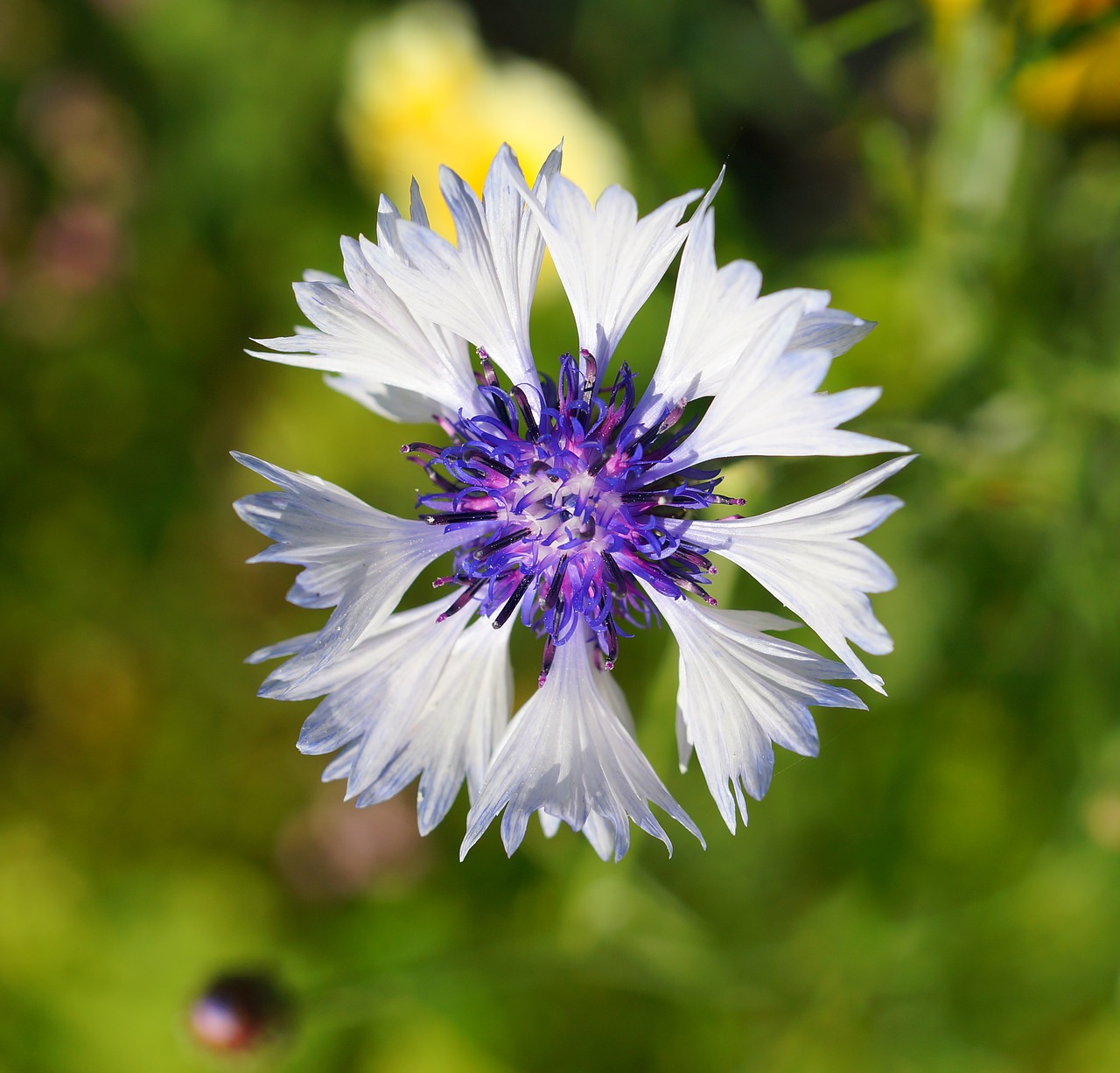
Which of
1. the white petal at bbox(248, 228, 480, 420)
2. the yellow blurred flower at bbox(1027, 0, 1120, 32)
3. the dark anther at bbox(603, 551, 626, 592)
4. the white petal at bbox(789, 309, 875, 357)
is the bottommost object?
the dark anther at bbox(603, 551, 626, 592)

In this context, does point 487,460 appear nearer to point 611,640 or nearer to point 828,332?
point 611,640

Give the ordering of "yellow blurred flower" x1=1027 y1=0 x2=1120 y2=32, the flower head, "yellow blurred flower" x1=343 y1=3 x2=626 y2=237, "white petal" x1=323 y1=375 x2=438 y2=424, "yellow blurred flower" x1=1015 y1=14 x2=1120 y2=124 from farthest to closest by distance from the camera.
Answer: "yellow blurred flower" x1=343 y1=3 x2=626 y2=237
"yellow blurred flower" x1=1015 y1=14 x2=1120 y2=124
"yellow blurred flower" x1=1027 y1=0 x2=1120 y2=32
"white petal" x1=323 y1=375 x2=438 y2=424
the flower head

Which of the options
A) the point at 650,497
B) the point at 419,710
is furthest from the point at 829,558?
the point at 419,710

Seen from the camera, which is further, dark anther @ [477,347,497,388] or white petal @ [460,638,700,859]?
dark anther @ [477,347,497,388]

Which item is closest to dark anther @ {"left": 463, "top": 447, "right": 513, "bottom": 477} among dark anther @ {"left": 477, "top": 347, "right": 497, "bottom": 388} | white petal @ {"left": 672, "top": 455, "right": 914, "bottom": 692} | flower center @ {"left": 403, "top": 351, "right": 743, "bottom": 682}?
flower center @ {"left": 403, "top": 351, "right": 743, "bottom": 682}

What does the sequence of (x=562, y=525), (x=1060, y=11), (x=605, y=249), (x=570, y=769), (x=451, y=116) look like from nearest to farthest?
(x=605, y=249) < (x=570, y=769) < (x=562, y=525) < (x=1060, y=11) < (x=451, y=116)

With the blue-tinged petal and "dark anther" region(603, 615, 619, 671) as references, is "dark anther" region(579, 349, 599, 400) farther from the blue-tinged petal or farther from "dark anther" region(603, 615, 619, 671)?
"dark anther" region(603, 615, 619, 671)

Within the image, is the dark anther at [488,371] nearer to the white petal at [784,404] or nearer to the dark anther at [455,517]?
the dark anther at [455,517]
